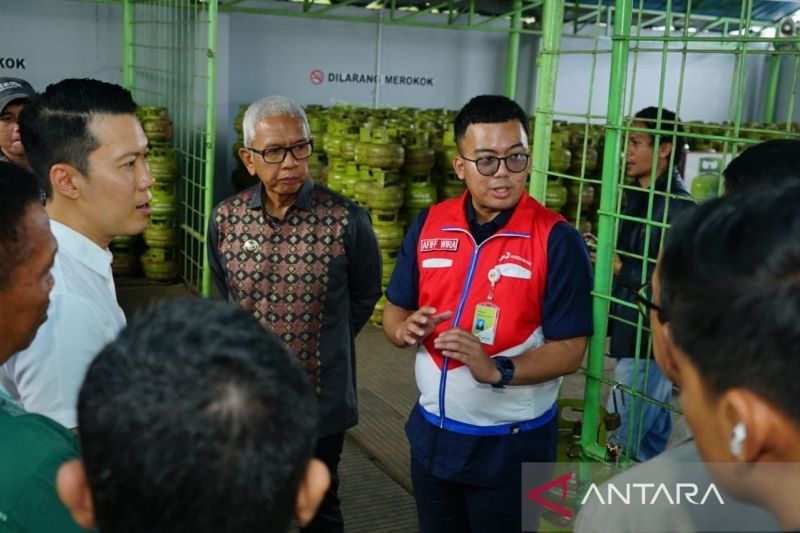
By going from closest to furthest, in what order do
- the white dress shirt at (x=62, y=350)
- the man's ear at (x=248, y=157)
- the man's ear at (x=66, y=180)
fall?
the white dress shirt at (x=62, y=350), the man's ear at (x=66, y=180), the man's ear at (x=248, y=157)

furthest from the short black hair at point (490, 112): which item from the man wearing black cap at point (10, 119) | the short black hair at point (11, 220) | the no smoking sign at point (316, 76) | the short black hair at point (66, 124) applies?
the no smoking sign at point (316, 76)

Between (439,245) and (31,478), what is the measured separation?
134 centimetres

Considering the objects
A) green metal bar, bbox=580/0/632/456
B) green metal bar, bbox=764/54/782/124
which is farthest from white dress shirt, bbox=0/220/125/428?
green metal bar, bbox=764/54/782/124

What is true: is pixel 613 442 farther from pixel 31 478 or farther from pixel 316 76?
pixel 316 76

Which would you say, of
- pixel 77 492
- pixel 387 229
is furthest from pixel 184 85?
pixel 77 492

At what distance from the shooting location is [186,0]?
6.54 metres

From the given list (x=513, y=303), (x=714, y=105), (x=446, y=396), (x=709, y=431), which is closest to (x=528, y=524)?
(x=446, y=396)

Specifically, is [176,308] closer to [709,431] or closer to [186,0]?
[709,431]

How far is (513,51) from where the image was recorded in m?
9.91

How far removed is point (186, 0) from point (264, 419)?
6439 millimetres

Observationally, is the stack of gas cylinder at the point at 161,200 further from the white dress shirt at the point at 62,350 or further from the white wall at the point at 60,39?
the white dress shirt at the point at 62,350

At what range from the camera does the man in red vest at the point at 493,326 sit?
6.87ft

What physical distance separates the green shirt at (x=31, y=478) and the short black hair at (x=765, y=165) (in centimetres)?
137

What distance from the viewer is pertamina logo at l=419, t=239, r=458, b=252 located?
2191mm
